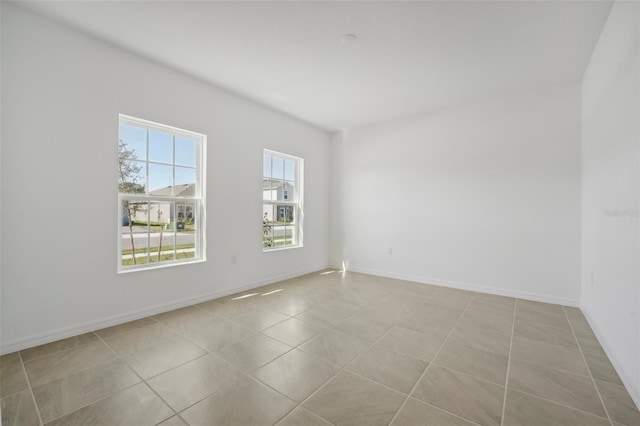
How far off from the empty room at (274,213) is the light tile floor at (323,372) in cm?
2

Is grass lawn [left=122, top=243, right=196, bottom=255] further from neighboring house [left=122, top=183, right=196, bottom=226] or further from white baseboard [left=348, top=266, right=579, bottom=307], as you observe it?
white baseboard [left=348, top=266, right=579, bottom=307]

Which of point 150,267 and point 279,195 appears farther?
point 279,195

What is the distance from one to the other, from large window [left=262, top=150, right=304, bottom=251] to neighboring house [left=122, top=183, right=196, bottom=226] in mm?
1124

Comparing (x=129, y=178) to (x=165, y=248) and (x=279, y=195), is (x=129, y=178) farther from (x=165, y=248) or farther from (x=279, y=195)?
(x=279, y=195)

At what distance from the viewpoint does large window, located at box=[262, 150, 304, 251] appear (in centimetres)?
454

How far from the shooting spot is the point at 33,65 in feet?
7.68

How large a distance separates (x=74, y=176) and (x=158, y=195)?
0.77m

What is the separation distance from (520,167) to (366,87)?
2.29 meters

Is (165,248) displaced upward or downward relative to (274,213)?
downward

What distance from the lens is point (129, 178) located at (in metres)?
2.99

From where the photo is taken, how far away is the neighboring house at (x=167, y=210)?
3.09 metres

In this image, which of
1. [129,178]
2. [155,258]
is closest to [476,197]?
[155,258]

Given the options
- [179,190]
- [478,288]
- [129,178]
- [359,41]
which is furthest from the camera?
[478,288]

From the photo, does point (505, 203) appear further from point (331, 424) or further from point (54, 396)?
point (54, 396)
